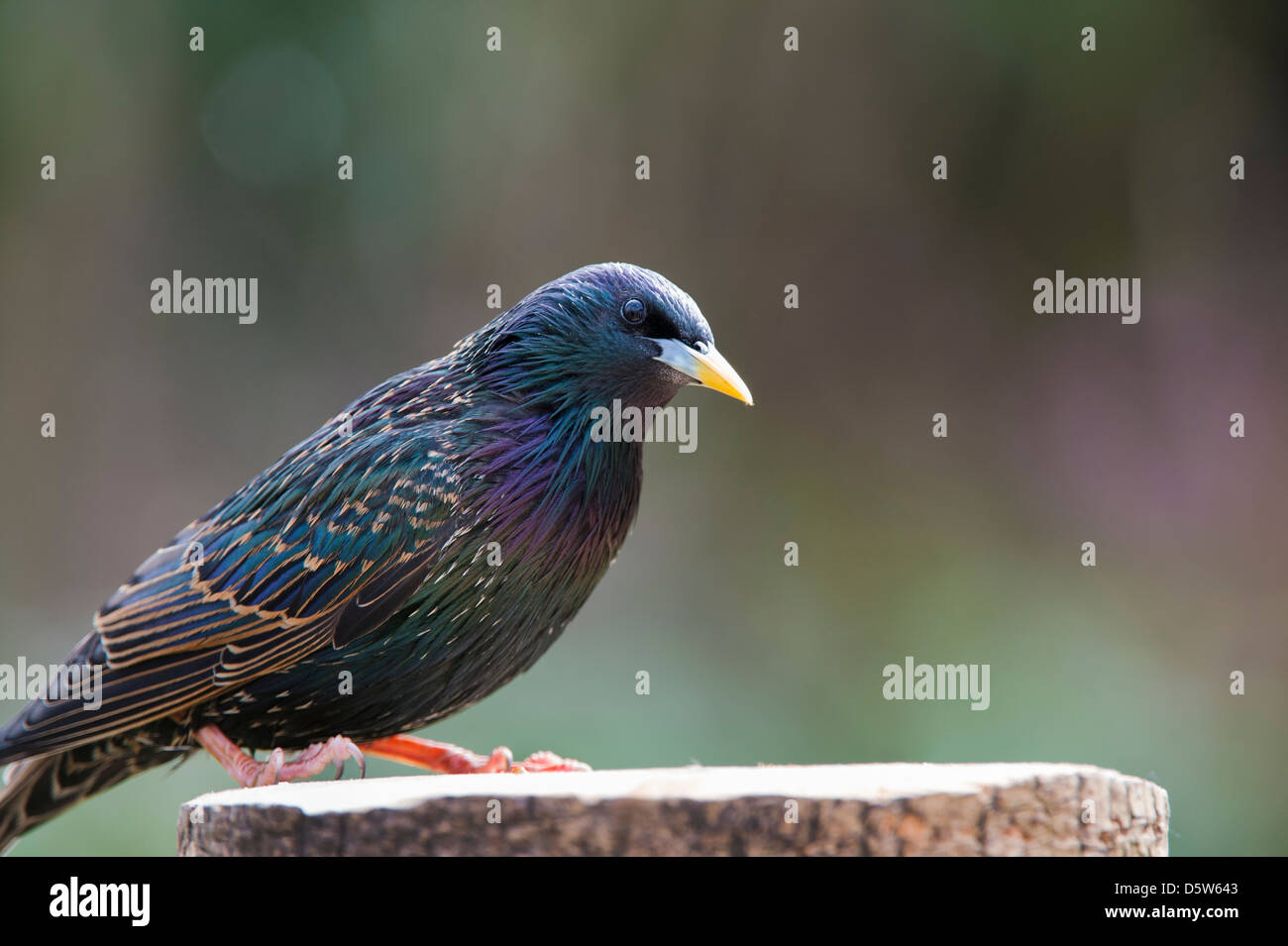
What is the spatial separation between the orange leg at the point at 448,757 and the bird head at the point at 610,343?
832 millimetres

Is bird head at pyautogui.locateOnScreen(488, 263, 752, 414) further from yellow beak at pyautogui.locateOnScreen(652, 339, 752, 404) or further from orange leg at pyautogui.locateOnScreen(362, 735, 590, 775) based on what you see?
orange leg at pyautogui.locateOnScreen(362, 735, 590, 775)

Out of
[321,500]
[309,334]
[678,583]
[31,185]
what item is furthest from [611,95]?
[321,500]

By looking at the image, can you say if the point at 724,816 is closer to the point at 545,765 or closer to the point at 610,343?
the point at 545,765

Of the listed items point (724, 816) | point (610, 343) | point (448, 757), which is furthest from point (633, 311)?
point (724, 816)

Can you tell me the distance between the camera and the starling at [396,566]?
2707 millimetres

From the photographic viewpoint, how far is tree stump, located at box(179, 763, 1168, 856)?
1.78 meters

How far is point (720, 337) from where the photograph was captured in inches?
272

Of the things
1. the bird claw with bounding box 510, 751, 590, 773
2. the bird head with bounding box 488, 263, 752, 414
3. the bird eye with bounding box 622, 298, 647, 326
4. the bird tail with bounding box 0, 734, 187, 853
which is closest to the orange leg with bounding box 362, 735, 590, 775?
the bird claw with bounding box 510, 751, 590, 773

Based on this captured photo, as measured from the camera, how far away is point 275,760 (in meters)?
2.71

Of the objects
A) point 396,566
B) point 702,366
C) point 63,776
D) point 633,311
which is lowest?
point 63,776

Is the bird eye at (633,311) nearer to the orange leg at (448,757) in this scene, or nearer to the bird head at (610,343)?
the bird head at (610,343)

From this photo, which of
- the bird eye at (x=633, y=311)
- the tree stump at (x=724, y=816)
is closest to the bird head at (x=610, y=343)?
the bird eye at (x=633, y=311)

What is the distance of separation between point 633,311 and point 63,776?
5.67 ft

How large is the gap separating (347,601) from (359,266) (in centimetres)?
471
